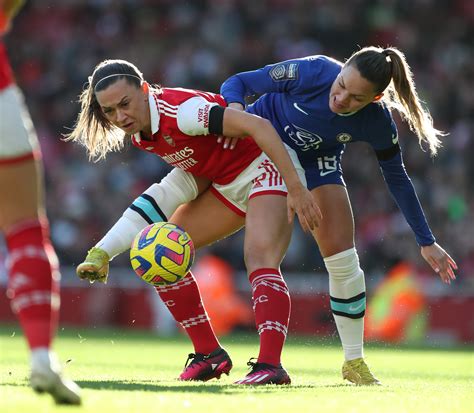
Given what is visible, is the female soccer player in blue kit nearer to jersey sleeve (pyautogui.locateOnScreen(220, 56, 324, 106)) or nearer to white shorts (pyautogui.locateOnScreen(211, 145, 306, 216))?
jersey sleeve (pyautogui.locateOnScreen(220, 56, 324, 106))

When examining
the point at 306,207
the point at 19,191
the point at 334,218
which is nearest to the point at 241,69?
the point at 334,218

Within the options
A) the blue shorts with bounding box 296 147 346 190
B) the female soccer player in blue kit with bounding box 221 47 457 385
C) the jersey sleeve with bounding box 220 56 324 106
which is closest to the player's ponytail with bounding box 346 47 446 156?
the female soccer player in blue kit with bounding box 221 47 457 385

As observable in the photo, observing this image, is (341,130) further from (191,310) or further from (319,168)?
(191,310)

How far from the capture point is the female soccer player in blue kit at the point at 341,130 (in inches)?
231

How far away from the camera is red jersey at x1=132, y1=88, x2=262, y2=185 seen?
568 cm

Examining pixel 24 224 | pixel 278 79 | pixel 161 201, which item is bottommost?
pixel 161 201

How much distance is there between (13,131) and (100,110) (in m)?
2.22

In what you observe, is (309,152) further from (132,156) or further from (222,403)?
(132,156)

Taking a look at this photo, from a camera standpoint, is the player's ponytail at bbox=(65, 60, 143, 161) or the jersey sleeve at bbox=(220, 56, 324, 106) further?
the jersey sleeve at bbox=(220, 56, 324, 106)

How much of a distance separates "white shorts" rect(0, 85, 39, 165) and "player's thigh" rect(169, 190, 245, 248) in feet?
8.06

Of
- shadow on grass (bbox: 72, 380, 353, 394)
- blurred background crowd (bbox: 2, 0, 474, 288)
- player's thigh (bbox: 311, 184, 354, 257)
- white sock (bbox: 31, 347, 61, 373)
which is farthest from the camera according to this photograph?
blurred background crowd (bbox: 2, 0, 474, 288)

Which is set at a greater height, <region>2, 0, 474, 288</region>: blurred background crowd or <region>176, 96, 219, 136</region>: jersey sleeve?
<region>176, 96, 219, 136</region>: jersey sleeve

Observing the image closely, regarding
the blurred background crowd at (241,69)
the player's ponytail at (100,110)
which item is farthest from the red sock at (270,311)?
the blurred background crowd at (241,69)

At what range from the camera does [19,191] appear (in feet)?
12.7
